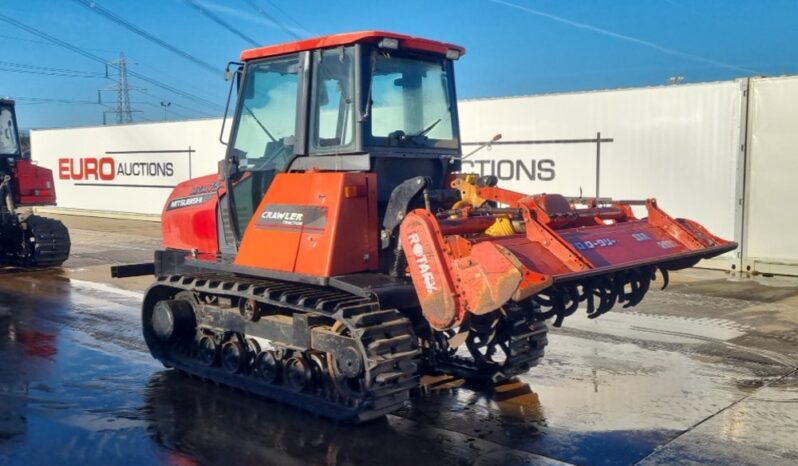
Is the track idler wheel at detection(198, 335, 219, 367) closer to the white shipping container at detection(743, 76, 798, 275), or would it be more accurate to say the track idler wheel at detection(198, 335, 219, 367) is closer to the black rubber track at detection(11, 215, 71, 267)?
the black rubber track at detection(11, 215, 71, 267)

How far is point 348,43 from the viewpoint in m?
6.09

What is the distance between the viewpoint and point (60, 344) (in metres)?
8.51

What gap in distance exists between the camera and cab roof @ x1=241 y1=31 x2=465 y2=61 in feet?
19.8

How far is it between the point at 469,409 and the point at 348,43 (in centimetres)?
291

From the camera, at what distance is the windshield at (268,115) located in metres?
6.50

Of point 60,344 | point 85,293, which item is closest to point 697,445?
point 60,344

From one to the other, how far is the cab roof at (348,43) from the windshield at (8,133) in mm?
9003

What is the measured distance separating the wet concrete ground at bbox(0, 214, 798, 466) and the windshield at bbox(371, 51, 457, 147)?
2.10 metres

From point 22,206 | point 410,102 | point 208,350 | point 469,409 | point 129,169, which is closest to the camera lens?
point 469,409

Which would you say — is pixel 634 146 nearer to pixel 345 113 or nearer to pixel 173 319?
pixel 345 113

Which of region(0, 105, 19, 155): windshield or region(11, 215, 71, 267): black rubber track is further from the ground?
region(0, 105, 19, 155): windshield

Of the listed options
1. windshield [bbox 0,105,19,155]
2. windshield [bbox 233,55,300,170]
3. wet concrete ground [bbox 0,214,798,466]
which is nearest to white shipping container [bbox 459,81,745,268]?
wet concrete ground [bbox 0,214,798,466]

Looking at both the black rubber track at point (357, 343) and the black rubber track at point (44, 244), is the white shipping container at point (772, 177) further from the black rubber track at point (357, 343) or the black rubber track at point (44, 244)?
the black rubber track at point (44, 244)

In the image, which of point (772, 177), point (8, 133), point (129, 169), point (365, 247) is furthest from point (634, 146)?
point (129, 169)
